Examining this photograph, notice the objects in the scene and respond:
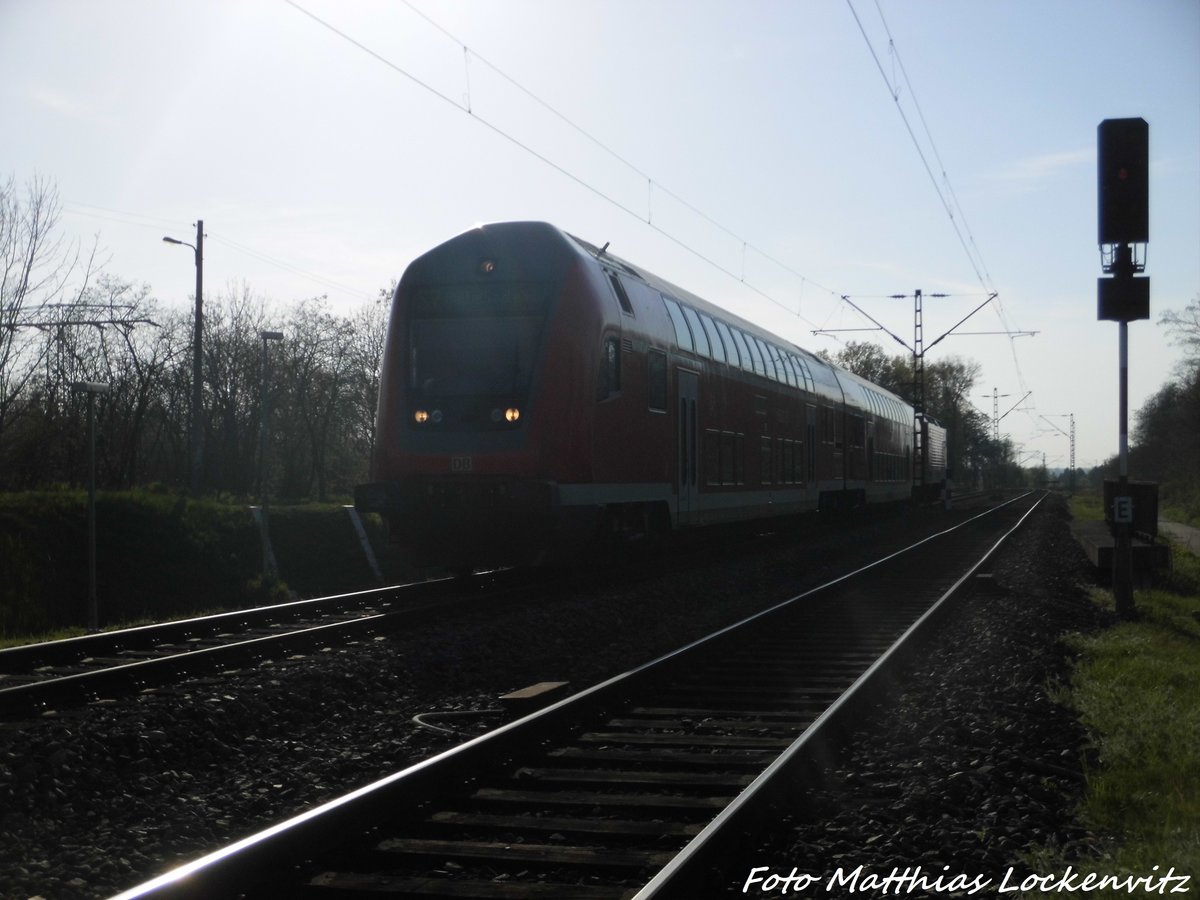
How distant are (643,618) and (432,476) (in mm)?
2803

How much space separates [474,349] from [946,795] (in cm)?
881

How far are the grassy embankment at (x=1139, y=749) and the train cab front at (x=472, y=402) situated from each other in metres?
5.65

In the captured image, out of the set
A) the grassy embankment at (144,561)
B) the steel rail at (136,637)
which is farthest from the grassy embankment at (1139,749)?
the grassy embankment at (144,561)

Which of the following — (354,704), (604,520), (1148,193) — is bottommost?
(354,704)

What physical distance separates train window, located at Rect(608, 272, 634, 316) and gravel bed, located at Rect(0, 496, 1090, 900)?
13.5 ft

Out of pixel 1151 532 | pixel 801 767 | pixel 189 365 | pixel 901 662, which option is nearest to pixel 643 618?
pixel 901 662

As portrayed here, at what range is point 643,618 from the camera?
12.2 m

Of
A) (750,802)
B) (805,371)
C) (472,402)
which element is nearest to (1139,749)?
(750,802)

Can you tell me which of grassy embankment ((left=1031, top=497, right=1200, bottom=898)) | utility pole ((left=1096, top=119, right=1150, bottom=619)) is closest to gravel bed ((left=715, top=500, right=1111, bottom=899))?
grassy embankment ((left=1031, top=497, right=1200, bottom=898))

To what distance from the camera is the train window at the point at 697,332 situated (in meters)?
17.6

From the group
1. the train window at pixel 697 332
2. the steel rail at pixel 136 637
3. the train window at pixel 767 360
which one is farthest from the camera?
the train window at pixel 767 360

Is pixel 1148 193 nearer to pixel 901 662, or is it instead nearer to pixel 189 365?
pixel 901 662

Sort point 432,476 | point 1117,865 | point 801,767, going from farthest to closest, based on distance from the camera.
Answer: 1. point 432,476
2. point 801,767
3. point 1117,865

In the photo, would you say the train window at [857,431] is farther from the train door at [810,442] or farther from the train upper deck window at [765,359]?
the train upper deck window at [765,359]
